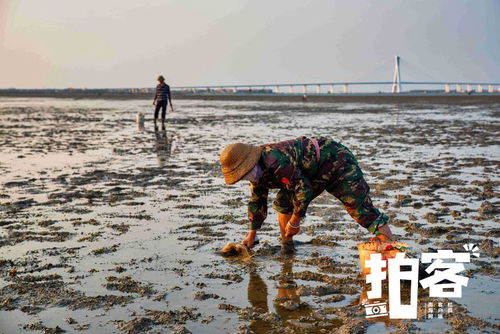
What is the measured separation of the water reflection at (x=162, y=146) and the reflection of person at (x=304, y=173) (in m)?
6.04

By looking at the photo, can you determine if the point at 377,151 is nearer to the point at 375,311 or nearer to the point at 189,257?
the point at 189,257

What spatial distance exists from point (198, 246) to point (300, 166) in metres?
1.36

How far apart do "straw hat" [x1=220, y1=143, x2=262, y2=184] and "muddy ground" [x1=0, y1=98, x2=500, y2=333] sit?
80 centimetres

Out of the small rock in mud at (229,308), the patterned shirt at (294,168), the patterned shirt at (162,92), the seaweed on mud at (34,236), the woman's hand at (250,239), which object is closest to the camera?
the small rock in mud at (229,308)

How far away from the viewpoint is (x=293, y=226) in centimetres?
526

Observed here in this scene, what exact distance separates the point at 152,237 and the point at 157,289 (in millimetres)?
1476

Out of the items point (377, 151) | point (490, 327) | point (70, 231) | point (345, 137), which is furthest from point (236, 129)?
point (490, 327)

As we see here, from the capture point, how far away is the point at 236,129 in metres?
18.6

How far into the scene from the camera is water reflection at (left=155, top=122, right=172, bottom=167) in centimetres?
1178

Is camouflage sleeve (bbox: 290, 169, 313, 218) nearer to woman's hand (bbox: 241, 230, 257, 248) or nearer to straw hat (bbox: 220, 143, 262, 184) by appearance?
straw hat (bbox: 220, 143, 262, 184)

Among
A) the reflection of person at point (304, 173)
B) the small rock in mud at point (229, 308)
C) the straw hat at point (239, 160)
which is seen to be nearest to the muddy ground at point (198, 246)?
the small rock in mud at point (229, 308)

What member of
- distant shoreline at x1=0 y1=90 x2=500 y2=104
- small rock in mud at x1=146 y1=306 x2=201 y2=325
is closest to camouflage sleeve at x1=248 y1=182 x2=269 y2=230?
small rock in mud at x1=146 y1=306 x2=201 y2=325

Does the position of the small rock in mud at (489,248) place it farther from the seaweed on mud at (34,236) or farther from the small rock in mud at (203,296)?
the seaweed on mud at (34,236)

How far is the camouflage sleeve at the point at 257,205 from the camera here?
17.5ft
